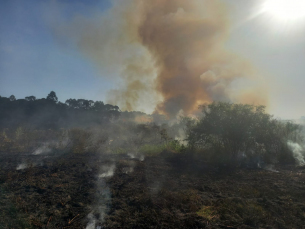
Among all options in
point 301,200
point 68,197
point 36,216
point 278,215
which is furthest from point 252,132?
point 36,216

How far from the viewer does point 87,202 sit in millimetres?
7523

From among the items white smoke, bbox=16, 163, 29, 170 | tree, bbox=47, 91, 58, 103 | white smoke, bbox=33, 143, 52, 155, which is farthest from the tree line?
white smoke, bbox=16, 163, 29, 170

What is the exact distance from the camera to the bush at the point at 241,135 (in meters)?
17.0

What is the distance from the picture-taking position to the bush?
16961mm

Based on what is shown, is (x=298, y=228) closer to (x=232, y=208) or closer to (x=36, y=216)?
(x=232, y=208)

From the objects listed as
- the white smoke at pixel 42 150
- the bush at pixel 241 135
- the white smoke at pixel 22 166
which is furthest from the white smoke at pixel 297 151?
the white smoke at pixel 42 150

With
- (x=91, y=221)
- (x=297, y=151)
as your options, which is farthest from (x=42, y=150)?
(x=297, y=151)

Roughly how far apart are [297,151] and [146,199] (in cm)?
1907

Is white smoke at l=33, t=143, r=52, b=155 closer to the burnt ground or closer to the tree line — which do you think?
the burnt ground

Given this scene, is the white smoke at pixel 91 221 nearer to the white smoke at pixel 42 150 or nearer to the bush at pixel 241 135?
the bush at pixel 241 135

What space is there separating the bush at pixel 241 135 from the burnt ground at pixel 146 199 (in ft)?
15.6

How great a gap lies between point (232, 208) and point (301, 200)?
3.55 meters

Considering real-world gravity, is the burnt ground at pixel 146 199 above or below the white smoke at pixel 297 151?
below

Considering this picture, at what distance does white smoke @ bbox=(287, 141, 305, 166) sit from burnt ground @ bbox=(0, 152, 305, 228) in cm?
Answer: 687
